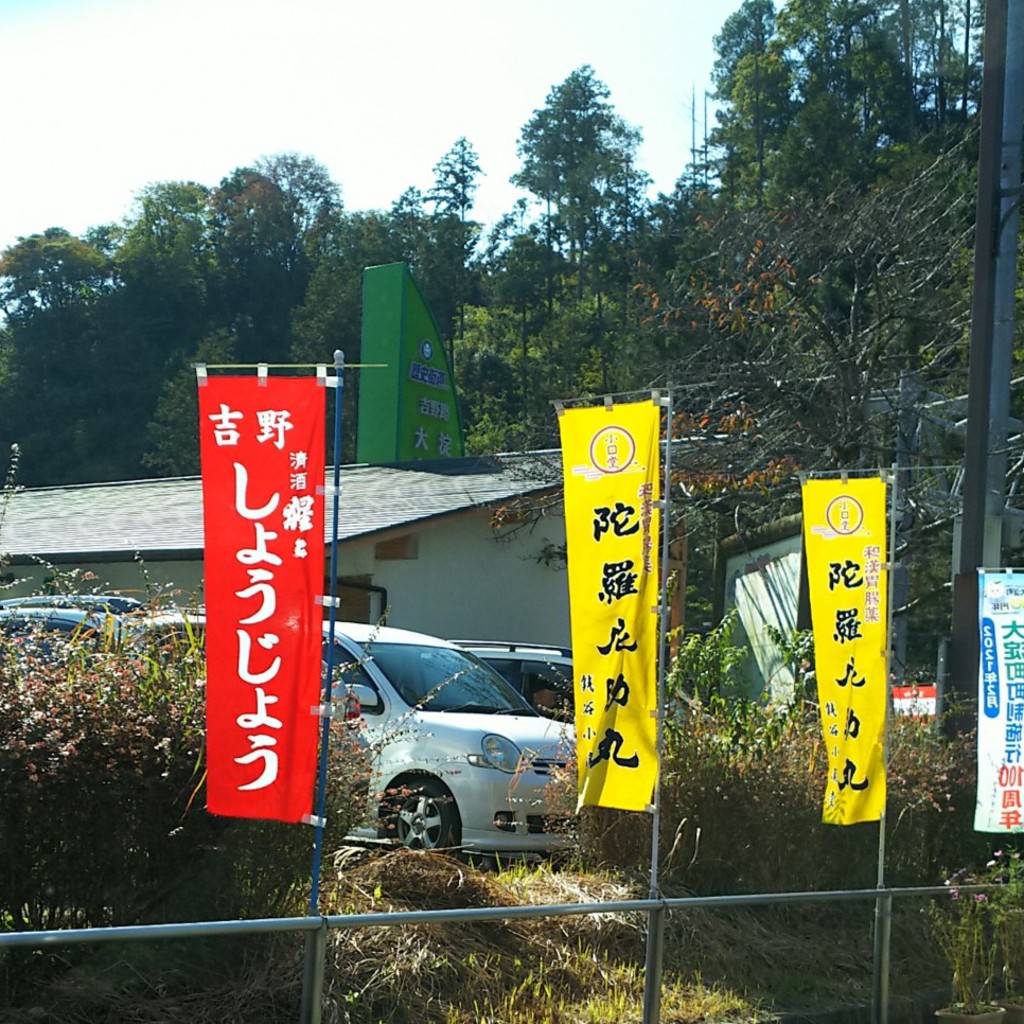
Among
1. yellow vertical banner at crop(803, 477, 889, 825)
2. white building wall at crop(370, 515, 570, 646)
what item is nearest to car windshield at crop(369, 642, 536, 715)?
yellow vertical banner at crop(803, 477, 889, 825)

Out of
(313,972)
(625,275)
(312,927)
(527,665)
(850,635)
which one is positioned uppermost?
(625,275)

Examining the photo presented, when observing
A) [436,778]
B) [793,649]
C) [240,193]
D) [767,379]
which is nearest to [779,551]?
[767,379]

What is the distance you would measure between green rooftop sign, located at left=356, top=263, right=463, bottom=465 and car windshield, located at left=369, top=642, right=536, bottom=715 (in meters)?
14.3

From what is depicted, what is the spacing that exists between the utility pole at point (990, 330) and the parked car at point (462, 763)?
3.10 metres

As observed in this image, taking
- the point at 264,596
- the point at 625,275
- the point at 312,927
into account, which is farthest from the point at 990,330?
the point at 625,275

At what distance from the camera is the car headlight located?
30.1 feet

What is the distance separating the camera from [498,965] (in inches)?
255

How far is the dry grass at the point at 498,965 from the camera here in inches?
213

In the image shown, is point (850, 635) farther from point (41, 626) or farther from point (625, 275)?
point (625, 275)

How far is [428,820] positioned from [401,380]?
655 inches

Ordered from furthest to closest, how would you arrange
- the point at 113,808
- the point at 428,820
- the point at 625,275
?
the point at 625,275 → the point at 428,820 → the point at 113,808

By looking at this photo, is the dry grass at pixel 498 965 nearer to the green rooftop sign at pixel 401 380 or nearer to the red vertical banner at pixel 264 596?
the red vertical banner at pixel 264 596

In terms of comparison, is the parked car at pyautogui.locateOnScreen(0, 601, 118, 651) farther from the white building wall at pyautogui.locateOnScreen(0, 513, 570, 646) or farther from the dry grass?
the white building wall at pyautogui.locateOnScreen(0, 513, 570, 646)

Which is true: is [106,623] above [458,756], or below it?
above
